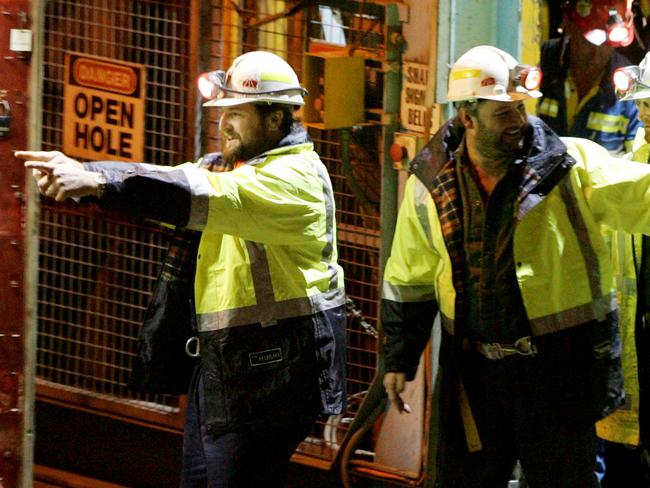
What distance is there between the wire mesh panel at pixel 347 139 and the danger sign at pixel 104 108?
39 cm

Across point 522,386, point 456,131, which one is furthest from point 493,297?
point 456,131

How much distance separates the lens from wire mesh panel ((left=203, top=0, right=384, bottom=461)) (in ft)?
21.3

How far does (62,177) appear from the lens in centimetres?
421

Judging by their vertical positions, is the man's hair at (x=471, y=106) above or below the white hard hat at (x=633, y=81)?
below

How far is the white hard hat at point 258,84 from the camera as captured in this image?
16.5 ft

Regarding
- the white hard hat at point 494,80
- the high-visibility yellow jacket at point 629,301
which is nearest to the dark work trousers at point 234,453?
the white hard hat at point 494,80

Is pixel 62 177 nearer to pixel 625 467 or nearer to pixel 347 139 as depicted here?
pixel 347 139

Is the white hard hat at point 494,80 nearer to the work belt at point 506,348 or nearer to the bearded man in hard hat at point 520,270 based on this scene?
the bearded man in hard hat at point 520,270

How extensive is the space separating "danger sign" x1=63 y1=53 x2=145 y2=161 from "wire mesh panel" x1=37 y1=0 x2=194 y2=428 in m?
0.08

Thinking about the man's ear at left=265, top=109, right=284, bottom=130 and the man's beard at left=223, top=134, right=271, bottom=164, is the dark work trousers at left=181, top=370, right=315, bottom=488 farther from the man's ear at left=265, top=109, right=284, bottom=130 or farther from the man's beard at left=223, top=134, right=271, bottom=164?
the man's ear at left=265, top=109, right=284, bottom=130

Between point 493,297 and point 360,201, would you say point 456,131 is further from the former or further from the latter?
point 360,201

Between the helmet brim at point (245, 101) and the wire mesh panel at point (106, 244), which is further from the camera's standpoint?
the wire mesh panel at point (106, 244)

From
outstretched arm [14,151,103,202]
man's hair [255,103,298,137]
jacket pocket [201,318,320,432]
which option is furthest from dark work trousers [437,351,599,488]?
outstretched arm [14,151,103,202]

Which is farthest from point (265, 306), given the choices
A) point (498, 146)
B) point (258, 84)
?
point (498, 146)
